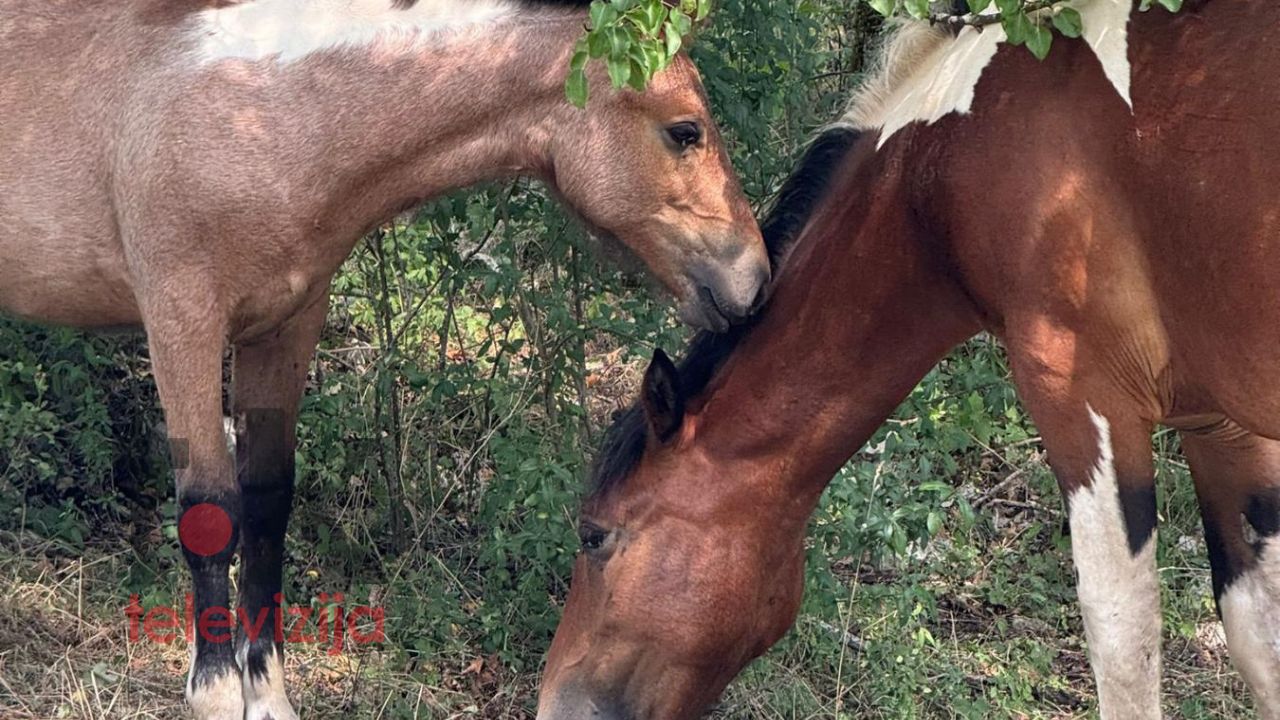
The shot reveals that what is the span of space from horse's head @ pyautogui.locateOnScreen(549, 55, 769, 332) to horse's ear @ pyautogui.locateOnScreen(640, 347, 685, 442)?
19cm

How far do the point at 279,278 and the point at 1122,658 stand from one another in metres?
2.17

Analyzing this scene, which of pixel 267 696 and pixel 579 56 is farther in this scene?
pixel 267 696

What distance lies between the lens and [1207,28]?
299 centimetres

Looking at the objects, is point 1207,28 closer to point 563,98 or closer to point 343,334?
point 563,98

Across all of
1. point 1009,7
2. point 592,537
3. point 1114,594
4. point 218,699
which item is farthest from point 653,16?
point 218,699

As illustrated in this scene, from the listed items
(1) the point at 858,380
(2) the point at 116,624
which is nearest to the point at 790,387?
(1) the point at 858,380

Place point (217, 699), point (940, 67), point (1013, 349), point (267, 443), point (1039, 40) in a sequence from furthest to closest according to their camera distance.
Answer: point (267, 443) → point (217, 699) → point (940, 67) → point (1013, 349) → point (1039, 40)

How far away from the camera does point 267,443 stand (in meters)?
4.03

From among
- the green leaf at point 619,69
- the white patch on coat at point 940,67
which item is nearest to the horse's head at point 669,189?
the white patch on coat at point 940,67

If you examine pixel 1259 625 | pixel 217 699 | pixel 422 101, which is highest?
pixel 422 101

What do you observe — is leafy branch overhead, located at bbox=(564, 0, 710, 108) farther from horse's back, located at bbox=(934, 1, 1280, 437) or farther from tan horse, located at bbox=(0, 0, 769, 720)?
horse's back, located at bbox=(934, 1, 1280, 437)

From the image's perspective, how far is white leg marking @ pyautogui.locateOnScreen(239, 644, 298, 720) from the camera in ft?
12.4

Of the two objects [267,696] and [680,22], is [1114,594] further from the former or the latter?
[267,696]

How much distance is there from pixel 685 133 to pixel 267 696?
1851 mm
